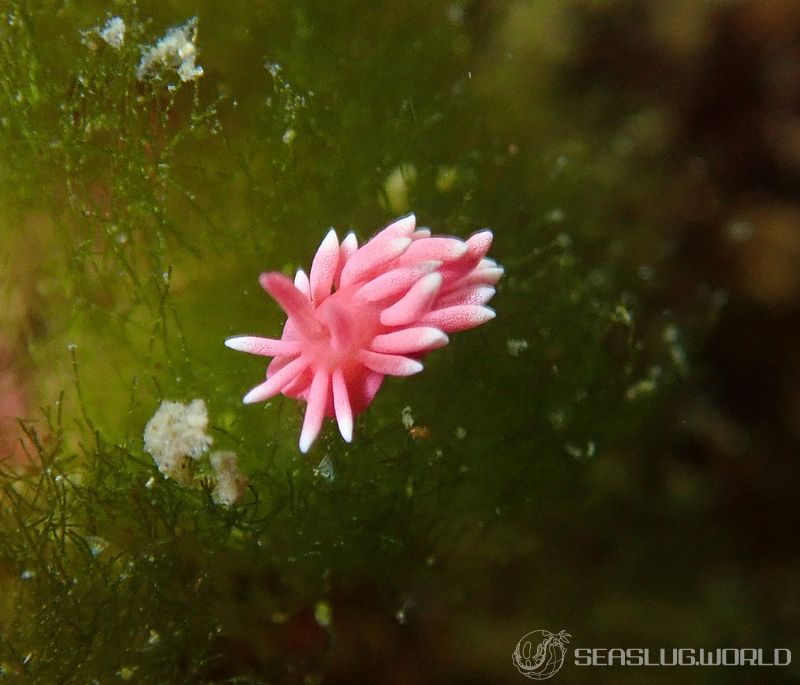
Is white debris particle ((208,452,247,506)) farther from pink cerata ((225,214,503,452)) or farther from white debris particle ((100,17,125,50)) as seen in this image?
white debris particle ((100,17,125,50))

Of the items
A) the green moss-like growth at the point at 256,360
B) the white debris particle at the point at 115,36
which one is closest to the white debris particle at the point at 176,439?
the green moss-like growth at the point at 256,360

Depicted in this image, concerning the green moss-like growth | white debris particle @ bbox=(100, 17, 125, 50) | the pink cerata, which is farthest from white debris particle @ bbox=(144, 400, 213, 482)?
white debris particle @ bbox=(100, 17, 125, 50)

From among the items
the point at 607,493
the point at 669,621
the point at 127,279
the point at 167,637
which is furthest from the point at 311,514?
the point at 669,621

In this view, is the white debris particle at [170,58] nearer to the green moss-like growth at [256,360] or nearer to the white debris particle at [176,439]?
the green moss-like growth at [256,360]

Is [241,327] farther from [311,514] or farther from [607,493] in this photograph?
[607,493]

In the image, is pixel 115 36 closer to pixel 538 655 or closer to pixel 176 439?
pixel 176 439

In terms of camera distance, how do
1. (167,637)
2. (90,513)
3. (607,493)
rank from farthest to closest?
(607,493)
(167,637)
(90,513)
